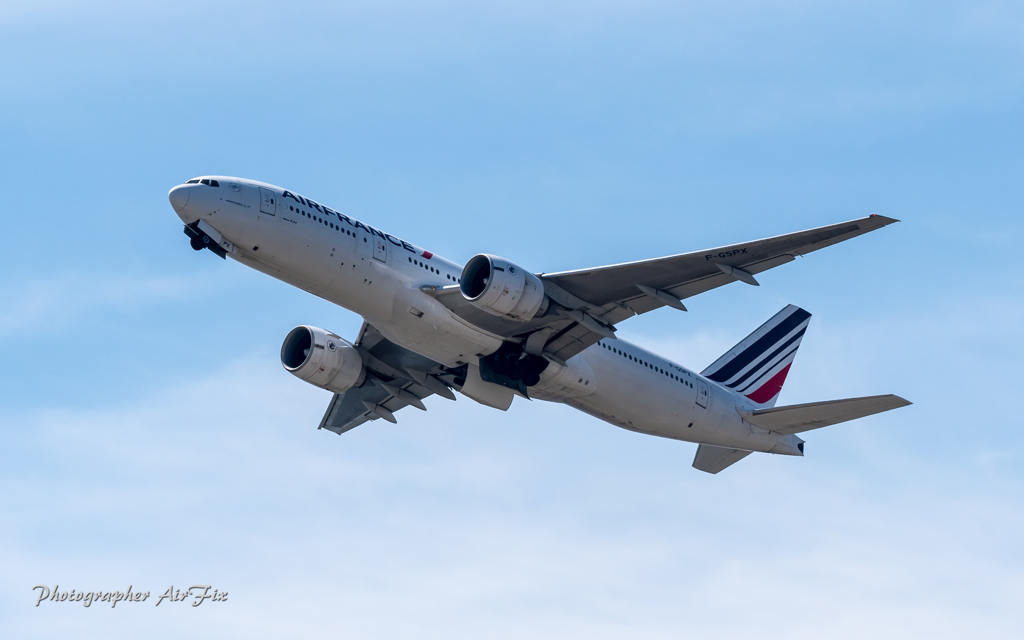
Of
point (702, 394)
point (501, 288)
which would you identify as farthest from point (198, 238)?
point (702, 394)

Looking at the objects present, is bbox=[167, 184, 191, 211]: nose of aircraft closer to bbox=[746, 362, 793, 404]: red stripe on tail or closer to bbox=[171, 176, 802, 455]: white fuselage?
bbox=[171, 176, 802, 455]: white fuselage

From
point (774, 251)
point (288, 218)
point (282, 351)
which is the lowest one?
point (282, 351)

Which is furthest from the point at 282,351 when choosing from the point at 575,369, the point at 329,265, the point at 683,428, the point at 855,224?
the point at 855,224

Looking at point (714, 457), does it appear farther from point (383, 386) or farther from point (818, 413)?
point (383, 386)

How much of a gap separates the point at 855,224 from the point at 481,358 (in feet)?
39.5

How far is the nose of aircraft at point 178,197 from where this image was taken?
28.9 meters

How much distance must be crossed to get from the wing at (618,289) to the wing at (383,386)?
198 inches

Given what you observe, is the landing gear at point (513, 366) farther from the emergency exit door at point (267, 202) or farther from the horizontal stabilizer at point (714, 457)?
the horizontal stabilizer at point (714, 457)

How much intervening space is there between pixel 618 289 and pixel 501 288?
11.5ft

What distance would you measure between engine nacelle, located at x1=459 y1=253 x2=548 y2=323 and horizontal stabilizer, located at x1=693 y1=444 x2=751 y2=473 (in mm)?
12099

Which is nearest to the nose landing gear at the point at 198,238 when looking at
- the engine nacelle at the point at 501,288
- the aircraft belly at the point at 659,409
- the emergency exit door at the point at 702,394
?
the engine nacelle at the point at 501,288

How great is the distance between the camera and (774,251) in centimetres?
2798

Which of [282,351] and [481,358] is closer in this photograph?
[481,358]

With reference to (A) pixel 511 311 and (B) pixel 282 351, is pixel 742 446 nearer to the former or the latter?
(A) pixel 511 311
